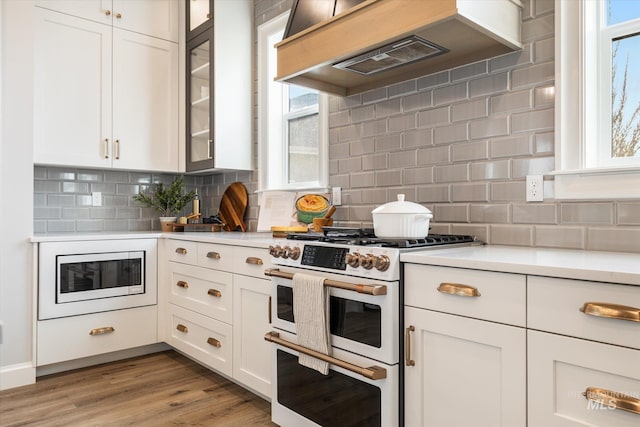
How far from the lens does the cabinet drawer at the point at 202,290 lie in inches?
103

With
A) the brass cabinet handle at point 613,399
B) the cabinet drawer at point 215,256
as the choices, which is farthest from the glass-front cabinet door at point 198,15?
the brass cabinet handle at point 613,399

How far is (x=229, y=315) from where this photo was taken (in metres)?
2.59

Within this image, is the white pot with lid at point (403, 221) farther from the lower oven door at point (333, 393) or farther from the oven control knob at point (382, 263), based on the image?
the lower oven door at point (333, 393)

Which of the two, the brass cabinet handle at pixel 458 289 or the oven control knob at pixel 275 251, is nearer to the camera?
the brass cabinet handle at pixel 458 289

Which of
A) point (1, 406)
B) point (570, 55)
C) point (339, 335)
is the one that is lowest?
point (1, 406)

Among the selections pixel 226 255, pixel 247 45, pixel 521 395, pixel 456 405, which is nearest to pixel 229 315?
pixel 226 255

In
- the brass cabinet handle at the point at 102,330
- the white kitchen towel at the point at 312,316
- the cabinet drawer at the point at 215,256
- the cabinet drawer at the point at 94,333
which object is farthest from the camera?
the brass cabinet handle at the point at 102,330

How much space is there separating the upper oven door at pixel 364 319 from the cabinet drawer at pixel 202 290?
838 millimetres

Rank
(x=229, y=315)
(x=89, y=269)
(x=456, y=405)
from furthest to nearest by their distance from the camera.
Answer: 1. (x=89, y=269)
2. (x=229, y=315)
3. (x=456, y=405)

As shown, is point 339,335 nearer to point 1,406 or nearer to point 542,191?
point 542,191

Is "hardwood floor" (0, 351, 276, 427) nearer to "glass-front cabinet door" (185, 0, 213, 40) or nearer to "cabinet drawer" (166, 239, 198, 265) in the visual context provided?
"cabinet drawer" (166, 239, 198, 265)

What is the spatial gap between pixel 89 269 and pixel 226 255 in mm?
1079

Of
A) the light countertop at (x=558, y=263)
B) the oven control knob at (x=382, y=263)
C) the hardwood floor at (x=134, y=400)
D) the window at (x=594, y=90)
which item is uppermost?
the window at (x=594, y=90)

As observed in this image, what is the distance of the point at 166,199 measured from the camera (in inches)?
148
